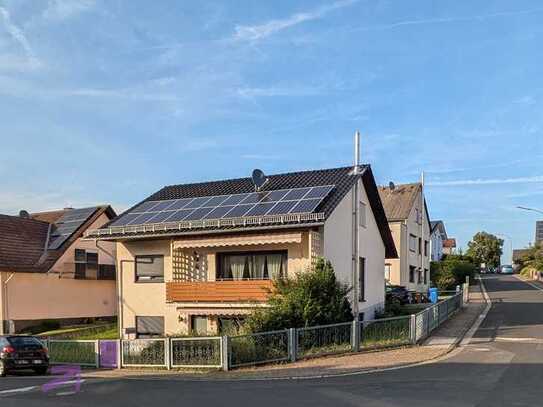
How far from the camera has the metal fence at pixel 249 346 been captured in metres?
17.5

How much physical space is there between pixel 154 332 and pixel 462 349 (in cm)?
1354

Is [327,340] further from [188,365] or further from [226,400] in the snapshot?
[226,400]

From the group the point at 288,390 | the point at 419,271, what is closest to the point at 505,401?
the point at 288,390

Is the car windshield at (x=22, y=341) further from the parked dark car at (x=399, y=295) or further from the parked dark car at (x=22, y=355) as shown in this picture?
the parked dark car at (x=399, y=295)

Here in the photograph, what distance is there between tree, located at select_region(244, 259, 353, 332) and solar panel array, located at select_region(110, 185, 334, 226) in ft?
10.0

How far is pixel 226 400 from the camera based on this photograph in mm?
11656

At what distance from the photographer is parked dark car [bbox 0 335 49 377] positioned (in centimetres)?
1972

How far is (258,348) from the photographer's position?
17.6m

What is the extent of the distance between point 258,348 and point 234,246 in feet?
24.8

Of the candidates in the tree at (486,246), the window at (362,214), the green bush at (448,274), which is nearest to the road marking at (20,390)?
the window at (362,214)

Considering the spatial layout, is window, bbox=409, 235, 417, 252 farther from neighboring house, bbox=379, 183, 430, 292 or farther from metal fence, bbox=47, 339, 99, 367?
metal fence, bbox=47, 339, 99, 367

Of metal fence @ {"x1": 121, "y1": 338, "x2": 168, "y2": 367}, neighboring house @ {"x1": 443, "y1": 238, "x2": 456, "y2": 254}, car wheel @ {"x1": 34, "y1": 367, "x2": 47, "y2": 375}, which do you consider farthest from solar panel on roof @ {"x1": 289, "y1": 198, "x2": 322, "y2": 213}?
neighboring house @ {"x1": 443, "y1": 238, "x2": 456, "y2": 254}

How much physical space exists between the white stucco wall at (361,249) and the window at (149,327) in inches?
320

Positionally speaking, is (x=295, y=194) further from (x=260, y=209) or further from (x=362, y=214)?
(x=362, y=214)
